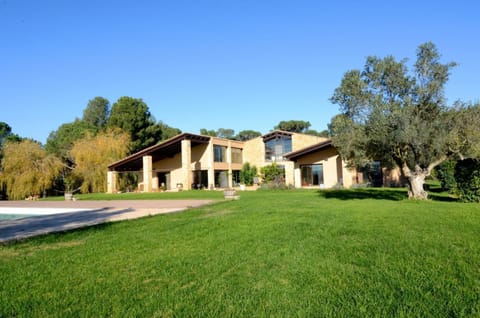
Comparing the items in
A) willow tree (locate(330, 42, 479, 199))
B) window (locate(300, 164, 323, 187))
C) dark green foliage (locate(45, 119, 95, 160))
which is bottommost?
window (locate(300, 164, 323, 187))

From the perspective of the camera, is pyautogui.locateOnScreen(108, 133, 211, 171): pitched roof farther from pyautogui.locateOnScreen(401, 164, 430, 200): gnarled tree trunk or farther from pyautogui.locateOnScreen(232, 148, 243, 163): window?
pyautogui.locateOnScreen(401, 164, 430, 200): gnarled tree trunk

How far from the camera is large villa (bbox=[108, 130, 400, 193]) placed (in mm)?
28828

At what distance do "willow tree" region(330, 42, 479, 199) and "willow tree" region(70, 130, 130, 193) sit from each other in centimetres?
2648

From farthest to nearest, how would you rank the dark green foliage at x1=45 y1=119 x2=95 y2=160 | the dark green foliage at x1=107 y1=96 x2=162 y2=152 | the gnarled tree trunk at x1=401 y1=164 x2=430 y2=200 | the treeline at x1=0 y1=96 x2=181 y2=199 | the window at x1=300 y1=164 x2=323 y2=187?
1. the dark green foliage at x1=107 y1=96 x2=162 y2=152
2. the dark green foliage at x1=45 y1=119 x2=95 y2=160
3. the window at x1=300 y1=164 x2=323 y2=187
4. the treeline at x1=0 y1=96 x2=181 y2=199
5. the gnarled tree trunk at x1=401 y1=164 x2=430 y2=200

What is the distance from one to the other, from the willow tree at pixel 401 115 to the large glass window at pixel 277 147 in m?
19.8

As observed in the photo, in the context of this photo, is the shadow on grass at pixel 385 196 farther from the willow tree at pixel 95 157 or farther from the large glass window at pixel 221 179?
the willow tree at pixel 95 157

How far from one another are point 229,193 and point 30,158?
21.6m

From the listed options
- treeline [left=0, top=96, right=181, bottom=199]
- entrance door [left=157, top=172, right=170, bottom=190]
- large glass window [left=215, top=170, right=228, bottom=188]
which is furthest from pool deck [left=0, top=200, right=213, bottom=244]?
entrance door [left=157, top=172, right=170, bottom=190]

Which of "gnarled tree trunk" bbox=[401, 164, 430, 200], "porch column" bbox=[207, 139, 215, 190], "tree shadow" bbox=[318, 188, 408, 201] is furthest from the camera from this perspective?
"porch column" bbox=[207, 139, 215, 190]

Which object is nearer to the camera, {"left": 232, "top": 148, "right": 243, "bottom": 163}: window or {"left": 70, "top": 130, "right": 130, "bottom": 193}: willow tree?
{"left": 70, "top": 130, "right": 130, "bottom": 193}: willow tree

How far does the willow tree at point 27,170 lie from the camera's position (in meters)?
28.1

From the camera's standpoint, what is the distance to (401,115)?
1177 centimetres

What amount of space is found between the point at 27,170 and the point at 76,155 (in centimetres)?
436

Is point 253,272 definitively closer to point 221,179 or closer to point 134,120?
point 221,179
